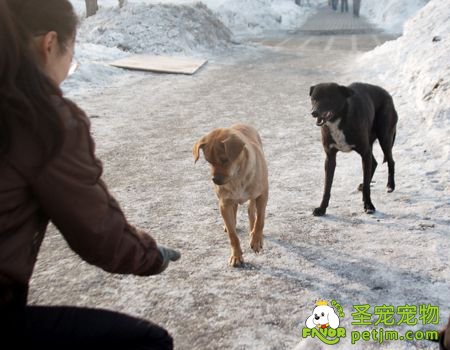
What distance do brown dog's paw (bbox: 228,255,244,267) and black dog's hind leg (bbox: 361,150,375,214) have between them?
1.82 metres

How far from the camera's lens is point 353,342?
3.20 meters

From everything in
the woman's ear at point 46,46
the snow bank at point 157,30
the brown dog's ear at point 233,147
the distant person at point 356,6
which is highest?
the woman's ear at point 46,46

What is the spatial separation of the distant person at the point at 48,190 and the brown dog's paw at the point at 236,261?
2439mm

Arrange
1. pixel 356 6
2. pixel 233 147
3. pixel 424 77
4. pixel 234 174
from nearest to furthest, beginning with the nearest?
pixel 233 147 → pixel 234 174 → pixel 424 77 → pixel 356 6

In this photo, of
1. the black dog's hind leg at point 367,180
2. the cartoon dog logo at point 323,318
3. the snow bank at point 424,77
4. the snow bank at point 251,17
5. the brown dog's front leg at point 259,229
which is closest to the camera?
the cartoon dog logo at point 323,318

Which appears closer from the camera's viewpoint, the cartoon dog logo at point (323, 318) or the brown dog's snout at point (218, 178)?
the cartoon dog logo at point (323, 318)

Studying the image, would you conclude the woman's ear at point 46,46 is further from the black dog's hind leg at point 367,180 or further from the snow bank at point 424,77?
the snow bank at point 424,77

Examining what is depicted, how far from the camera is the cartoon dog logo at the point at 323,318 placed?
3.34 m

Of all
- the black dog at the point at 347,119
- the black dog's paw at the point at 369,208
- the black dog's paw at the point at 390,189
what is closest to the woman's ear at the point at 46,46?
the black dog at the point at 347,119

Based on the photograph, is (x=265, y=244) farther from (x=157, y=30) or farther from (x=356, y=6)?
(x=356, y=6)

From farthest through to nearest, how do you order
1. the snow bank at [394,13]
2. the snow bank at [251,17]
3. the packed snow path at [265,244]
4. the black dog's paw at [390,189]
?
the snow bank at [251,17] → the snow bank at [394,13] → the black dog's paw at [390,189] → the packed snow path at [265,244]

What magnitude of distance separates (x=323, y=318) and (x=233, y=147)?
1.59 metres

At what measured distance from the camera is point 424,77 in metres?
9.63

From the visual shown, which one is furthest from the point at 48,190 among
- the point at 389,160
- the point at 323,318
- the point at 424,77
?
the point at 424,77
